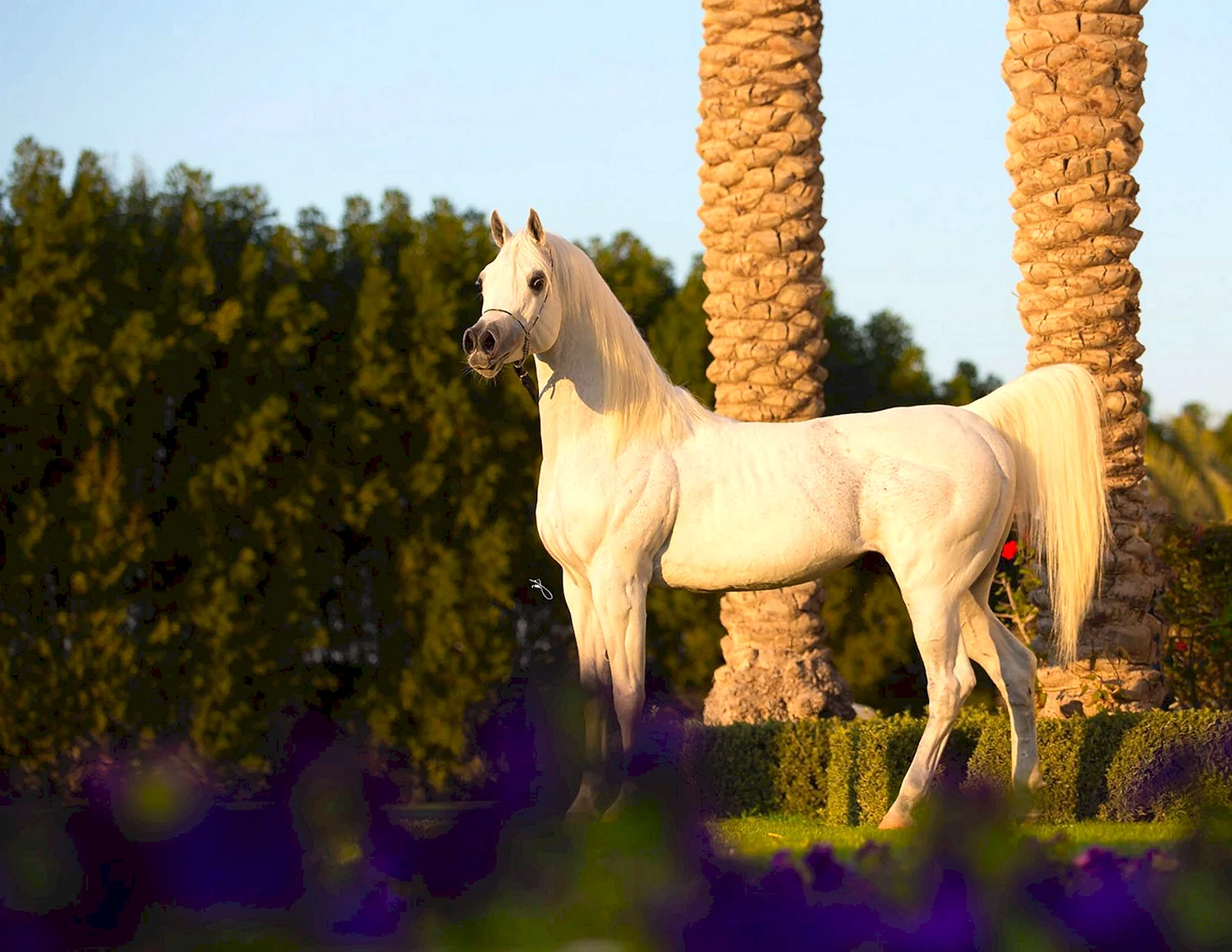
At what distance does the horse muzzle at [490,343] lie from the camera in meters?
5.62

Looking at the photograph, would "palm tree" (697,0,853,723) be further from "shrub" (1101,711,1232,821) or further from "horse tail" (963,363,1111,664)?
"horse tail" (963,363,1111,664)

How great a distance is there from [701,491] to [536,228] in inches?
48.2

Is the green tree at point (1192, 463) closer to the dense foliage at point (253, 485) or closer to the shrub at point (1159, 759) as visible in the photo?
the dense foliage at point (253, 485)

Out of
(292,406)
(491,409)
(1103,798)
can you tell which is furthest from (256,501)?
(1103,798)

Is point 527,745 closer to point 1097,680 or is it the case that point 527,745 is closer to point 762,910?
point 762,910

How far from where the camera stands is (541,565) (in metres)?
15.1

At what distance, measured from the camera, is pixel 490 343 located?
564 cm

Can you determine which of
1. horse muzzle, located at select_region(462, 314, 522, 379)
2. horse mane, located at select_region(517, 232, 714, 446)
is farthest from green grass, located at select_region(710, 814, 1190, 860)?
horse muzzle, located at select_region(462, 314, 522, 379)

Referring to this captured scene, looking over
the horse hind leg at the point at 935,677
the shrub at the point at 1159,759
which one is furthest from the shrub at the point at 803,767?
the horse hind leg at the point at 935,677

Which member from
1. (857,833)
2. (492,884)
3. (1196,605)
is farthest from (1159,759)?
(492,884)

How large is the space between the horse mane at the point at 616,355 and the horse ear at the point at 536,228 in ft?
0.22

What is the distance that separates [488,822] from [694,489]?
369 centimetres

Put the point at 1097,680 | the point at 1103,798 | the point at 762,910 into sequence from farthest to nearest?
the point at 1097,680, the point at 1103,798, the point at 762,910

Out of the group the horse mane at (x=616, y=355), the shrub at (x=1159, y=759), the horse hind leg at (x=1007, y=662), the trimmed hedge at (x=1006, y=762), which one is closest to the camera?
the horse mane at (x=616, y=355)
